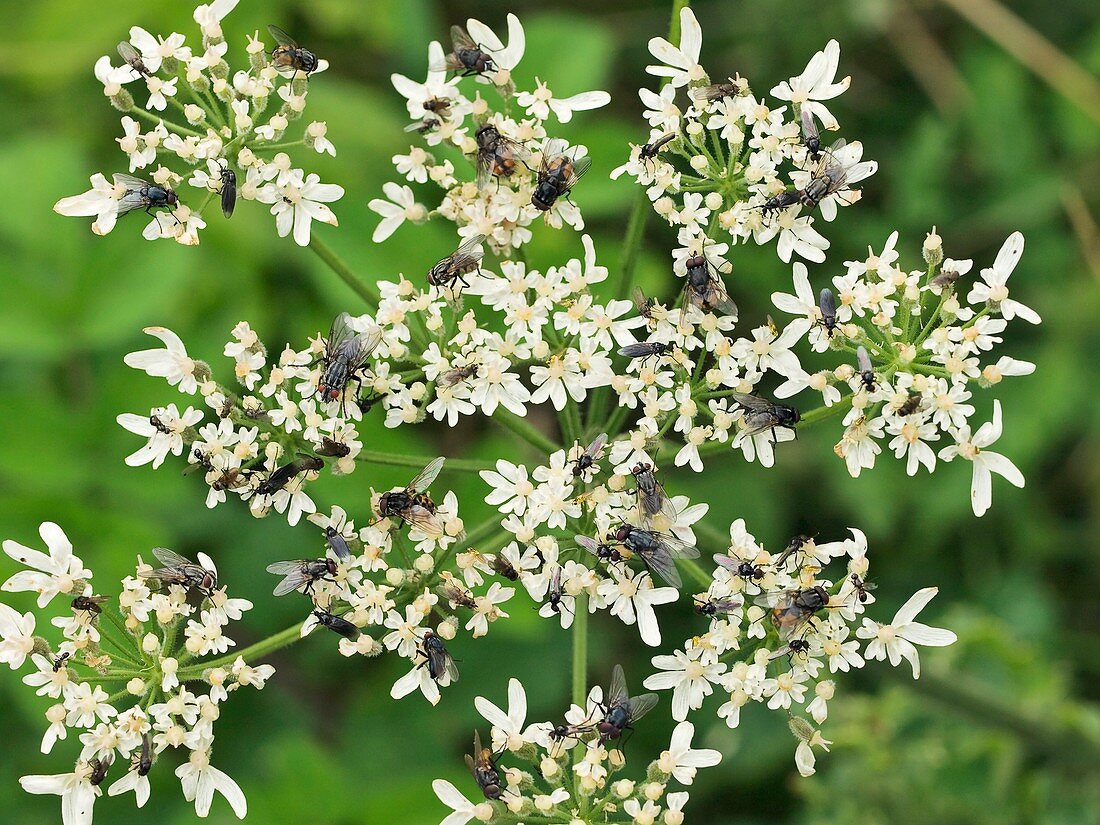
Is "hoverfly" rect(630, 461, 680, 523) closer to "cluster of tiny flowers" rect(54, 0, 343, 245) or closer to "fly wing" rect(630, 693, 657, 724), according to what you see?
"fly wing" rect(630, 693, 657, 724)

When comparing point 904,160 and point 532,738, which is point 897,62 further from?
point 532,738

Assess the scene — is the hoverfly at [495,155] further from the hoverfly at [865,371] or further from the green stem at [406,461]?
the hoverfly at [865,371]

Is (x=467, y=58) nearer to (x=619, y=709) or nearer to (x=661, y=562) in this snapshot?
(x=661, y=562)

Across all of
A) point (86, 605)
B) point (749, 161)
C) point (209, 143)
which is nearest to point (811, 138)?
point (749, 161)

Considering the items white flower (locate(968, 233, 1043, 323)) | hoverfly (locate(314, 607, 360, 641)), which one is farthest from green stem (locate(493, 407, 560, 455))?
white flower (locate(968, 233, 1043, 323))

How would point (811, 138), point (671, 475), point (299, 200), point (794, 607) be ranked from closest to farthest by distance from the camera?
point (794, 607) < point (811, 138) < point (299, 200) < point (671, 475)

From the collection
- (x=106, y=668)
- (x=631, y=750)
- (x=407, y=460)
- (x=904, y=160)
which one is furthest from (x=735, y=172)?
(x=631, y=750)

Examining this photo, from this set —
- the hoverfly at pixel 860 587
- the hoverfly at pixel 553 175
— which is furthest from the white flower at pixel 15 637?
the hoverfly at pixel 860 587
